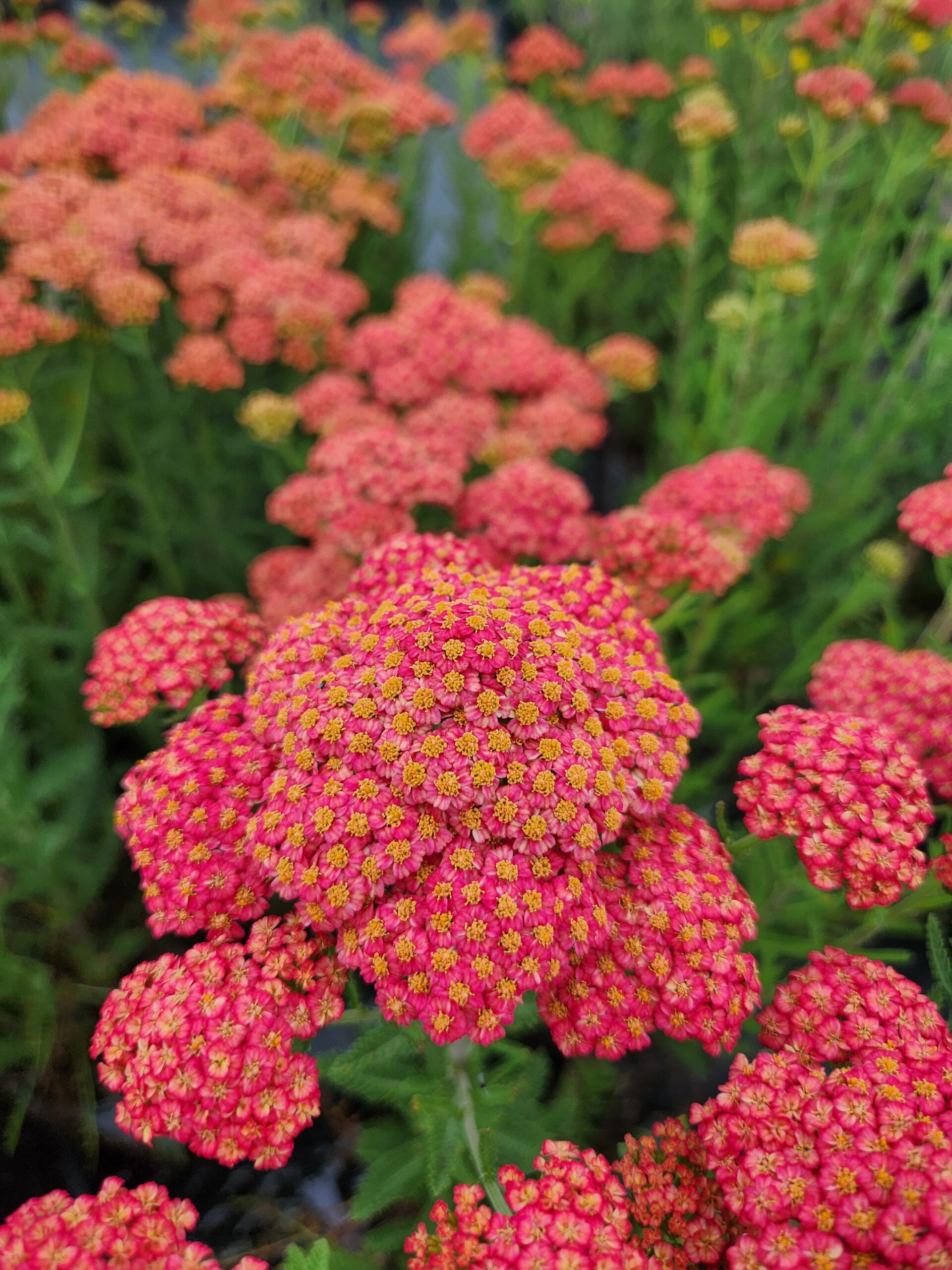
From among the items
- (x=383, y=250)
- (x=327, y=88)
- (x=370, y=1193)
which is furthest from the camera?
(x=383, y=250)

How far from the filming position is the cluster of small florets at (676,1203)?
102cm

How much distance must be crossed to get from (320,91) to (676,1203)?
3259 mm

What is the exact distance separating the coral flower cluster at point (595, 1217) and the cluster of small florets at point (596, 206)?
108 inches

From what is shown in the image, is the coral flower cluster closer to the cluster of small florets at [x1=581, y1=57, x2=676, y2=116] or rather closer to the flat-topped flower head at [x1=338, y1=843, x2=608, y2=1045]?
the flat-topped flower head at [x1=338, y1=843, x2=608, y2=1045]

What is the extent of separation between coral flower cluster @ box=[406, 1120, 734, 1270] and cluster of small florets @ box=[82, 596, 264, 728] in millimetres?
919

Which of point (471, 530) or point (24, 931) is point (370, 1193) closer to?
point (24, 931)

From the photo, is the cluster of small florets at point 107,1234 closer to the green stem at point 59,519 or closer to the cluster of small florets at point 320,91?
the green stem at point 59,519

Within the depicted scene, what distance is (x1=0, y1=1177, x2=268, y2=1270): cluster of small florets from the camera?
0.86 m

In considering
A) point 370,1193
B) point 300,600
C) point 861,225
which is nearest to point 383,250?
point 861,225

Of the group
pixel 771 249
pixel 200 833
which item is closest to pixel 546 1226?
pixel 200 833

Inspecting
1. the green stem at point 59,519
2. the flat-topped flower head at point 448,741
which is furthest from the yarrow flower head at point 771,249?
the green stem at point 59,519

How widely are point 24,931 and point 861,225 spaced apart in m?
3.53

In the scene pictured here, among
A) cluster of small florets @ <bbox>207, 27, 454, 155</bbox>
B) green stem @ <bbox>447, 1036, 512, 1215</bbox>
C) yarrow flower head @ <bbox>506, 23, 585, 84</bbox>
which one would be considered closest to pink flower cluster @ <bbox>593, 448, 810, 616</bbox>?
green stem @ <bbox>447, 1036, 512, 1215</bbox>

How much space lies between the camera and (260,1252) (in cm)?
159
